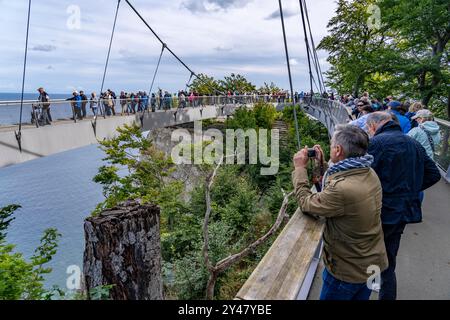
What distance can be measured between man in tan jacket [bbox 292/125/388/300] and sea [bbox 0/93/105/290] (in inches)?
438

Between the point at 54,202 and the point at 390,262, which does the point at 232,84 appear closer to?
the point at 54,202

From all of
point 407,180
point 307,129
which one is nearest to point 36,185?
point 307,129

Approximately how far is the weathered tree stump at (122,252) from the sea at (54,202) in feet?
32.5

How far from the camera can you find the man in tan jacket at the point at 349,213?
1744 millimetres

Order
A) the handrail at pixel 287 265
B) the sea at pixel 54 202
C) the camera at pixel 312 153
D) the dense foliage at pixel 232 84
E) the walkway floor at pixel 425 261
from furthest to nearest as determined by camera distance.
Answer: the dense foliage at pixel 232 84, the sea at pixel 54 202, the walkway floor at pixel 425 261, the camera at pixel 312 153, the handrail at pixel 287 265

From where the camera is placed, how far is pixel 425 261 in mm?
3506

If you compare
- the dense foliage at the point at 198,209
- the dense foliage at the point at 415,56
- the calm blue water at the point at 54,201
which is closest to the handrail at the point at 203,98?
the dense foliage at the point at 198,209

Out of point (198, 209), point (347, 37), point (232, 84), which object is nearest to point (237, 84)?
point (232, 84)

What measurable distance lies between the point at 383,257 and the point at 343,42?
102 feet

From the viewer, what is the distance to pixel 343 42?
28.6 metres

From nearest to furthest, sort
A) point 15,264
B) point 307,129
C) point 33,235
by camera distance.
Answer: point 15,264 → point 307,129 → point 33,235

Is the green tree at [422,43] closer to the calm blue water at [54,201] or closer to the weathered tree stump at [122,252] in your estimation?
the weathered tree stump at [122,252]
